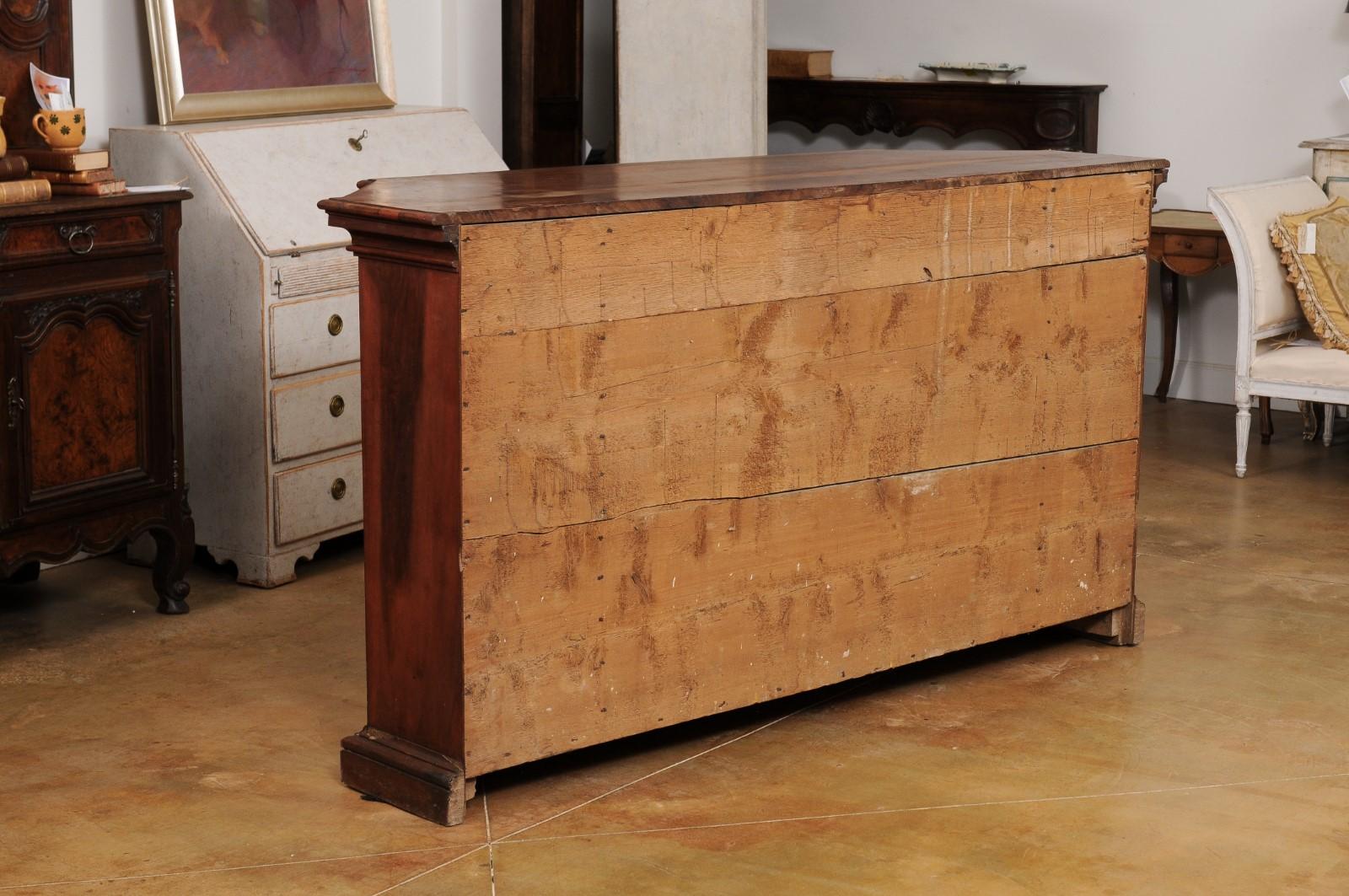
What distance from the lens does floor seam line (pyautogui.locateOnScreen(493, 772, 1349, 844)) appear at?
306cm

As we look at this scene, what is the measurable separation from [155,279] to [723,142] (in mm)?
3134

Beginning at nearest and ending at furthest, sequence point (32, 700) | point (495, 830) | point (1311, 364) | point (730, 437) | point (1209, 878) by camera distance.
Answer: point (1209, 878) < point (495, 830) < point (730, 437) < point (32, 700) < point (1311, 364)

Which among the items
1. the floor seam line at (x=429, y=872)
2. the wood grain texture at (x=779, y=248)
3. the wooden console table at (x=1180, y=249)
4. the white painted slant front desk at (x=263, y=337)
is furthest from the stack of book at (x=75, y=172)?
the wooden console table at (x=1180, y=249)

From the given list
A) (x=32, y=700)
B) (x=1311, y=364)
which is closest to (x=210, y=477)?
(x=32, y=700)

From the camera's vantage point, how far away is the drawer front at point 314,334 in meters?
4.52

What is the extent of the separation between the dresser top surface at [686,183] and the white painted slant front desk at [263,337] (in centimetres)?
112

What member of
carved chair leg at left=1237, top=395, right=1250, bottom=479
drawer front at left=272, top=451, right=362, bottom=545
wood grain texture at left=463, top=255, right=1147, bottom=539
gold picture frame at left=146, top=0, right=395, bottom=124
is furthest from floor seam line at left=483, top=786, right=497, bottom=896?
carved chair leg at left=1237, top=395, right=1250, bottom=479

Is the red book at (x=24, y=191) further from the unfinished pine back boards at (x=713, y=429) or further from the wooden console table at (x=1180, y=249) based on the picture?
the wooden console table at (x=1180, y=249)

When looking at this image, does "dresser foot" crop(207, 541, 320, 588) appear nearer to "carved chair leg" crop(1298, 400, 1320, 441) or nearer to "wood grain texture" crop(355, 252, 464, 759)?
"wood grain texture" crop(355, 252, 464, 759)

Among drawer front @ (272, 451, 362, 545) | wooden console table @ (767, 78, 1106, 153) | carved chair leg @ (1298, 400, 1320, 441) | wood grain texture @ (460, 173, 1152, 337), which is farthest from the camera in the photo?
wooden console table @ (767, 78, 1106, 153)

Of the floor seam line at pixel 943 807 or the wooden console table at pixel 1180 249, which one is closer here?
the floor seam line at pixel 943 807

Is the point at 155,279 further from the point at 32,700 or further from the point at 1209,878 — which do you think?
the point at 1209,878

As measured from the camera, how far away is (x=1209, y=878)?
9.50 ft

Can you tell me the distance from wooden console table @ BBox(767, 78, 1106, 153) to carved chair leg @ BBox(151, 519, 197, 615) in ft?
14.2
